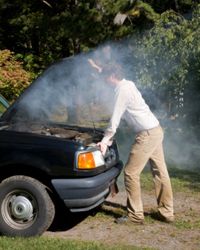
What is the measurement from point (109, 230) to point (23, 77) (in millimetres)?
13656

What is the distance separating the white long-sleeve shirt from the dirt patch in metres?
0.97

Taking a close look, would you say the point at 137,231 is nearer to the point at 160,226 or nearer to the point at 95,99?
the point at 160,226

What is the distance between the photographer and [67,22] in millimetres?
16266

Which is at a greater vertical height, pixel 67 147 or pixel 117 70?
pixel 117 70

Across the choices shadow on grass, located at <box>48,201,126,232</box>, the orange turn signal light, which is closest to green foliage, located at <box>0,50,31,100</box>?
shadow on grass, located at <box>48,201,126,232</box>

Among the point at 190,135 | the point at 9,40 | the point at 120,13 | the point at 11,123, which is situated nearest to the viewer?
the point at 11,123

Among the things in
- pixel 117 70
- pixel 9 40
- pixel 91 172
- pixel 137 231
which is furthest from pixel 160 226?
pixel 9 40

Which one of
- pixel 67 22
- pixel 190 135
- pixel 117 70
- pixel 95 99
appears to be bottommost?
pixel 190 135

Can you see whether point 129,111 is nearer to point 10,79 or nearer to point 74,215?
point 74,215

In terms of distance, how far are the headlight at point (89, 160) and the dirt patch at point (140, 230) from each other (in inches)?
31.5

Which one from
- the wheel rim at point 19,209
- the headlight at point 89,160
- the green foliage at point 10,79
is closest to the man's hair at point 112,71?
the headlight at point 89,160

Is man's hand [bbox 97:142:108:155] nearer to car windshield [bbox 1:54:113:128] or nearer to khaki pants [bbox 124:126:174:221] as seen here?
A: khaki pants [bbox 124:126:174:221]

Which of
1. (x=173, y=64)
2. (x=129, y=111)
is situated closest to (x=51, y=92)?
(x=129, y=111)

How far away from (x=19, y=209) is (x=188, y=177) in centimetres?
380
